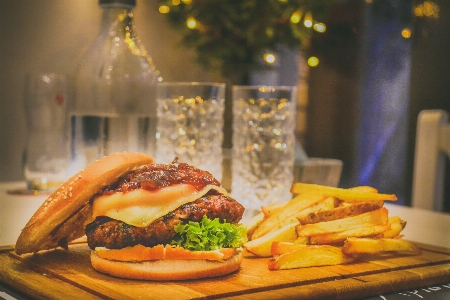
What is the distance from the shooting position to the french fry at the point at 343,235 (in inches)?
64.5

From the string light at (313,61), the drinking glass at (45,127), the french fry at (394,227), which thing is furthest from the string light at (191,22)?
the string light at (313,61)

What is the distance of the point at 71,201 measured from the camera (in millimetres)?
1519

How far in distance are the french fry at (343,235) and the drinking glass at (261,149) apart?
684 mm

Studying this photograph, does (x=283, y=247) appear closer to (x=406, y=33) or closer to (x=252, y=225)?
(x=252, y=225)

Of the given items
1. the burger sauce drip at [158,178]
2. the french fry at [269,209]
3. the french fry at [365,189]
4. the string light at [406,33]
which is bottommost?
the french fry at [269,209]

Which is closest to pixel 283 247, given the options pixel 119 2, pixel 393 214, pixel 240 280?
pixel 240 280

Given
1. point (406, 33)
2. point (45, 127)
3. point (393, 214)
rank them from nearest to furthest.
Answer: point (393, 214) → point (45, 127) → point (406, 33)

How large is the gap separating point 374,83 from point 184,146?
21.4 feet

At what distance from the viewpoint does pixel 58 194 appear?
154cm

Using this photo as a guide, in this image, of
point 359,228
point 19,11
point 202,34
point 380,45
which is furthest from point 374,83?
point 359,228

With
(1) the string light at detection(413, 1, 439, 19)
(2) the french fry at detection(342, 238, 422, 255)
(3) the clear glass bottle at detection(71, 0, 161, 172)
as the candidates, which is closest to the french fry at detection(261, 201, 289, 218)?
(2) the french fry at detection(342, 238, 422, 255)

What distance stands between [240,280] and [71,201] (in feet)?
1.40

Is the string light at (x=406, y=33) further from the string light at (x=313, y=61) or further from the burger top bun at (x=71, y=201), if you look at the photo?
the burger top bun at (x=71, y=201)

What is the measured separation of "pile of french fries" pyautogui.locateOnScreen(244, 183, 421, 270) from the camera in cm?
159
